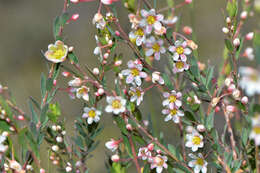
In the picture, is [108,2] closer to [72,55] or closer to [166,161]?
[72,55]

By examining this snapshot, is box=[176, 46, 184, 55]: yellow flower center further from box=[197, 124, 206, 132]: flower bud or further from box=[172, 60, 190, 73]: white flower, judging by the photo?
box=[197, 124, 206, 132]: flower bud

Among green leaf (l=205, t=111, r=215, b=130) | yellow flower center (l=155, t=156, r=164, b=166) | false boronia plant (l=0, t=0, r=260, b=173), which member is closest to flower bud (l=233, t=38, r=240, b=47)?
false boronia plant (l=0, t=0, r=260, b=173)

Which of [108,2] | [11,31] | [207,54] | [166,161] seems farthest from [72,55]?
[11,31]

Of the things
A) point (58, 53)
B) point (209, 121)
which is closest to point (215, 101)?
point (209, 121)

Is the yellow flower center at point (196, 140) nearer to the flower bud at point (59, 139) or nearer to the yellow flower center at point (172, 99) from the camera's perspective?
the yellow flower center at point (172, 99)

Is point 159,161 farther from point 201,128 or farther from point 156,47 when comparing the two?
point 156,47

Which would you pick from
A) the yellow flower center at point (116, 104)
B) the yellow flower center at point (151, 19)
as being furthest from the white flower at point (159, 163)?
the yellow flower center at point (151, 19)
